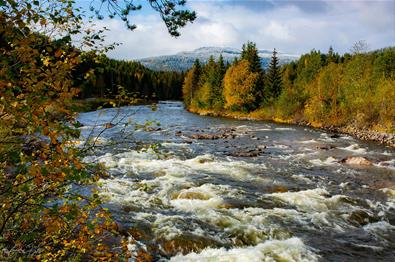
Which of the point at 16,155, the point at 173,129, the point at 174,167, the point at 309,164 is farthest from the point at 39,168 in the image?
the point at 173,129

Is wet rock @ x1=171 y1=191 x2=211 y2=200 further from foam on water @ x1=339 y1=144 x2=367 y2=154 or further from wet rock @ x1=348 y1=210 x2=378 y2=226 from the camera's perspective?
foam on water @ x1=339 y1=144 x2=367 y2=154

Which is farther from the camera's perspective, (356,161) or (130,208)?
(356,161)

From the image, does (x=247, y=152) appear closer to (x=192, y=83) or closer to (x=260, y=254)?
(x=260, y=254)

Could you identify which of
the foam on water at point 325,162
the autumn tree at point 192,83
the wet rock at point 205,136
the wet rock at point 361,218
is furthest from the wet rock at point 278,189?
the autumn tree at point 192,83

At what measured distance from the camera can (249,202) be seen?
52.4 feet

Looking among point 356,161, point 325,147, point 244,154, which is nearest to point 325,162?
point 356,161

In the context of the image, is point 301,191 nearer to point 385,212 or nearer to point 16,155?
point 385,212

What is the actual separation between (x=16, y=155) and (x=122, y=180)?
1578 centimetres

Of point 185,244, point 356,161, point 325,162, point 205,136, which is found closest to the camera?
point 185,244

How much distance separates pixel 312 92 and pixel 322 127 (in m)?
10.2

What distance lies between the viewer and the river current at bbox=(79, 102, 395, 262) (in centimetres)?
1137

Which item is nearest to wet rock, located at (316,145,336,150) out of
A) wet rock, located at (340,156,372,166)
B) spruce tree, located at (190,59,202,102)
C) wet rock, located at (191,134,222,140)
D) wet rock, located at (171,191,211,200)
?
wet rock, located at (340,156,372,166)

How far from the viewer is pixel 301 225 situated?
13609 millimetres

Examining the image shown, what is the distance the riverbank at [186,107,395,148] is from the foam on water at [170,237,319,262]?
2522cm
